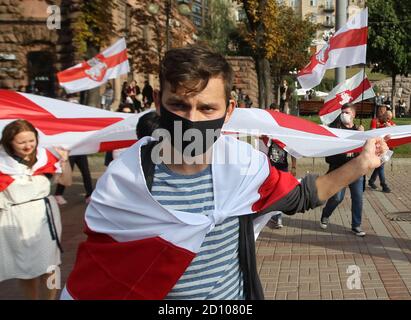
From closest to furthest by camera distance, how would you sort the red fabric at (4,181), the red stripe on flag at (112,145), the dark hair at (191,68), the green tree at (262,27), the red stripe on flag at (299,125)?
the dark hair at (191,68) < the red fabric at (4,181) < the red stripe on flag at (299,125) < the red stripe on flag at (112,145) < the green tree at (262,27)

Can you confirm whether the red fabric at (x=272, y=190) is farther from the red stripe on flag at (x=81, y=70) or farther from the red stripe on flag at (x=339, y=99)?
the red stripe on flag at (x=81, y=70)

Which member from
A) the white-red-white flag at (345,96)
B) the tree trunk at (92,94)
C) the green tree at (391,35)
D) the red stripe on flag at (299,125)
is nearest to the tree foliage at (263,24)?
the tree trunk at (92,94)

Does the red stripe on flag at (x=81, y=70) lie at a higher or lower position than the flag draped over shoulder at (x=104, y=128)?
higher

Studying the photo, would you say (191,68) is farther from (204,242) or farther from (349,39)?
(349,39)

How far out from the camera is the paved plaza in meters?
5.00

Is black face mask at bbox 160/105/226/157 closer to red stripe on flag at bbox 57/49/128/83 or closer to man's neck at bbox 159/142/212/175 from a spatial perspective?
man's neck at bbox 159/142/212/175

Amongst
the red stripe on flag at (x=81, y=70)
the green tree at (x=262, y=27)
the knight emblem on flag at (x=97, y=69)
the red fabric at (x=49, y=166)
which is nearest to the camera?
the red fabric at (x=49, y=166)

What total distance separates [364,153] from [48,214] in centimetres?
271

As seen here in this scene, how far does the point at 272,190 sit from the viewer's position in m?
2.23

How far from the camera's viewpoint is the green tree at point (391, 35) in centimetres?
3850

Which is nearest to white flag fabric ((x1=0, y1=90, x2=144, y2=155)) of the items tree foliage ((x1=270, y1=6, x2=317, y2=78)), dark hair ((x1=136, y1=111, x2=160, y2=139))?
dark hair ((x1=136, y1=111, x2=160, y2=139))

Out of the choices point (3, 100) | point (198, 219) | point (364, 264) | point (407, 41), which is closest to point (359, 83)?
point (364, 264)

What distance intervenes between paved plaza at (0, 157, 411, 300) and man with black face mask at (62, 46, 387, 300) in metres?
2.94

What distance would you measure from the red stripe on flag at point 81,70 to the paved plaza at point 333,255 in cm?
220
